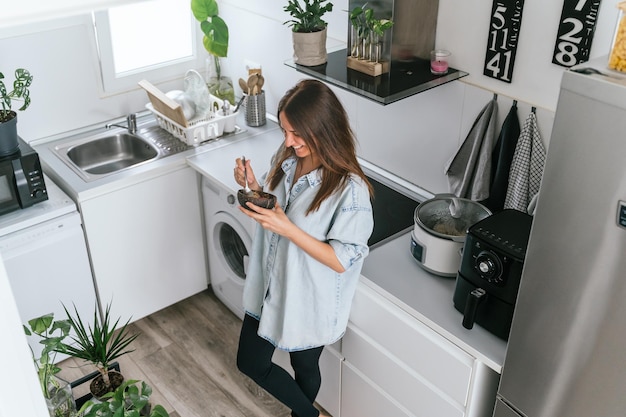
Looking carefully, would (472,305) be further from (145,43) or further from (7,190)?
(145,43)

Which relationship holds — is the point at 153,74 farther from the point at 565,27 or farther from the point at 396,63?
the point at 565,27

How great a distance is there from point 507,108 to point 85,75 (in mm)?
2030

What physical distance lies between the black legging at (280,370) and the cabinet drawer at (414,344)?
25 cm

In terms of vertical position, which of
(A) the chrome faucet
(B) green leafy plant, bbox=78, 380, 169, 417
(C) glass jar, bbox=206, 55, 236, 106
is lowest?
(B) green leafy plant, bbox=78, 380, 169, 417

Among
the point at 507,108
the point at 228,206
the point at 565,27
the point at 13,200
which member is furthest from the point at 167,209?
the point at 565,27

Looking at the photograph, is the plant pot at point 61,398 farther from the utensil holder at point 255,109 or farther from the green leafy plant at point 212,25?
the green leafy plant at point 212,25

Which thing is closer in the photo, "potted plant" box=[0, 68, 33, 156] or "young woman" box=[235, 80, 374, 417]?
"young woman" box=[235, 80, 374, 417]

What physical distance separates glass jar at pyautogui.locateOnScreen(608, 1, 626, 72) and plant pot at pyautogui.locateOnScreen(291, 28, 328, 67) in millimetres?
1217

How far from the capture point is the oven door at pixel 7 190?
98.3 inches

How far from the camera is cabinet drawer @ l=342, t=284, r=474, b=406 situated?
1.92 m

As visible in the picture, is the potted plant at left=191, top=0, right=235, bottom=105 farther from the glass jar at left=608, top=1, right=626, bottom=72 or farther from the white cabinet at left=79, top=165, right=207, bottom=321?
the glass jar at left=608, top=1, right=626, bottom=72

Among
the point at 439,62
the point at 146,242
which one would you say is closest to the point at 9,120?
the point at 146,242

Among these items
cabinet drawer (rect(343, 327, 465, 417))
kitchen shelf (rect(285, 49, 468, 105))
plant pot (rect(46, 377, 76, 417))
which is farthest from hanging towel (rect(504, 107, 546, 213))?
plant pot (rect(46, 377, 76, 417))

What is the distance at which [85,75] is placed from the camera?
3.12 m
